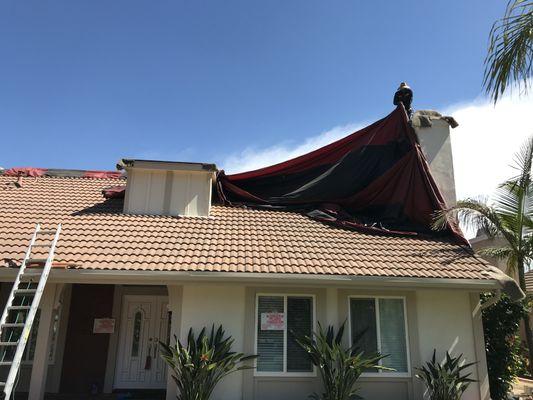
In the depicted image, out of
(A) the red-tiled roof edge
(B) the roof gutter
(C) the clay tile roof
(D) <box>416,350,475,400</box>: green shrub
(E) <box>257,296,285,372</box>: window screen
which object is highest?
(A) the red-tiled roof edge

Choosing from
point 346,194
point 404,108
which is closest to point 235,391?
point 346,194

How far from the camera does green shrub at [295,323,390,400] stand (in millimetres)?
7711

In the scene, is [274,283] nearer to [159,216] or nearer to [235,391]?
[235,391]

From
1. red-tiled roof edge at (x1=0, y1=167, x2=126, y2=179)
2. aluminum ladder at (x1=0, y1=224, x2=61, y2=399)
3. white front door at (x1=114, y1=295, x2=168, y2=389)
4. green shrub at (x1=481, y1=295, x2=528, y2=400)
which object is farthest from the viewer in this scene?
red-tiled roof edge at (x1=0, y1=167, x2=126, y2=179)

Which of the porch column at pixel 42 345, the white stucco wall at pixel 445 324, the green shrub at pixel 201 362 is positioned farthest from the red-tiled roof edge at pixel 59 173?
the white stucco wall at pixel 445 324

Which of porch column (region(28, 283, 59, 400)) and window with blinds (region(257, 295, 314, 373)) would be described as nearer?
porch column (region(28, 283, 59, 400))

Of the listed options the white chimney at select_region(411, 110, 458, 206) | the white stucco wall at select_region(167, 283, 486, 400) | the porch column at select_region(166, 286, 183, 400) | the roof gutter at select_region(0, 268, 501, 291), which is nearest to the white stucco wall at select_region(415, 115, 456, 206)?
the white chimney at select_region(411, 110, 458, 206)

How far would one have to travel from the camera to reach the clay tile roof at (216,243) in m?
8.23

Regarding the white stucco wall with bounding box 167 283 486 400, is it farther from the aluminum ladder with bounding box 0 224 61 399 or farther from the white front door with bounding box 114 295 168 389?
the white front door with bounding box 114 295 168 389

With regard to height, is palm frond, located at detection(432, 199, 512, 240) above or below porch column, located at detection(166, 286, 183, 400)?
above

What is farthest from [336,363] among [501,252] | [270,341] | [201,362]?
[501,252]

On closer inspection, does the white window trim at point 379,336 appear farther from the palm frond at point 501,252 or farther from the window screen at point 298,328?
the palm frond at point 501,252

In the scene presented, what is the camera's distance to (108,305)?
10.8 meters

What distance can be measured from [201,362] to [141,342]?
3.87 metres
